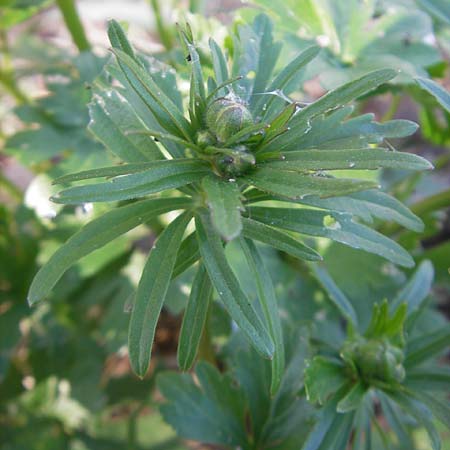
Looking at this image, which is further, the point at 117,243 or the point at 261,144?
the point at 117,243

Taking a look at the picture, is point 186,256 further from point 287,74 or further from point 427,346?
point 427,346

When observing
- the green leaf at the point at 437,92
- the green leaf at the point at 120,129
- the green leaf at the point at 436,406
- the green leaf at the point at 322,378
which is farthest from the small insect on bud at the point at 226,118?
the green leaf at the point at 436,406

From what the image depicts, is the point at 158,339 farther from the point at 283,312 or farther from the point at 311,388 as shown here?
the point at 311,388

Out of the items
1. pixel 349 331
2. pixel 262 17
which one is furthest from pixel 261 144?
pixel 349 331

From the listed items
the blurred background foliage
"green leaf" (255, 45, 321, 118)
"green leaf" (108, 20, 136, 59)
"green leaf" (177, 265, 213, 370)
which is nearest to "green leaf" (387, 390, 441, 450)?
the blurred background foliage

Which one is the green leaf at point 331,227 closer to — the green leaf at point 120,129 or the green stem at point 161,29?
the green leaf at point 120,129
